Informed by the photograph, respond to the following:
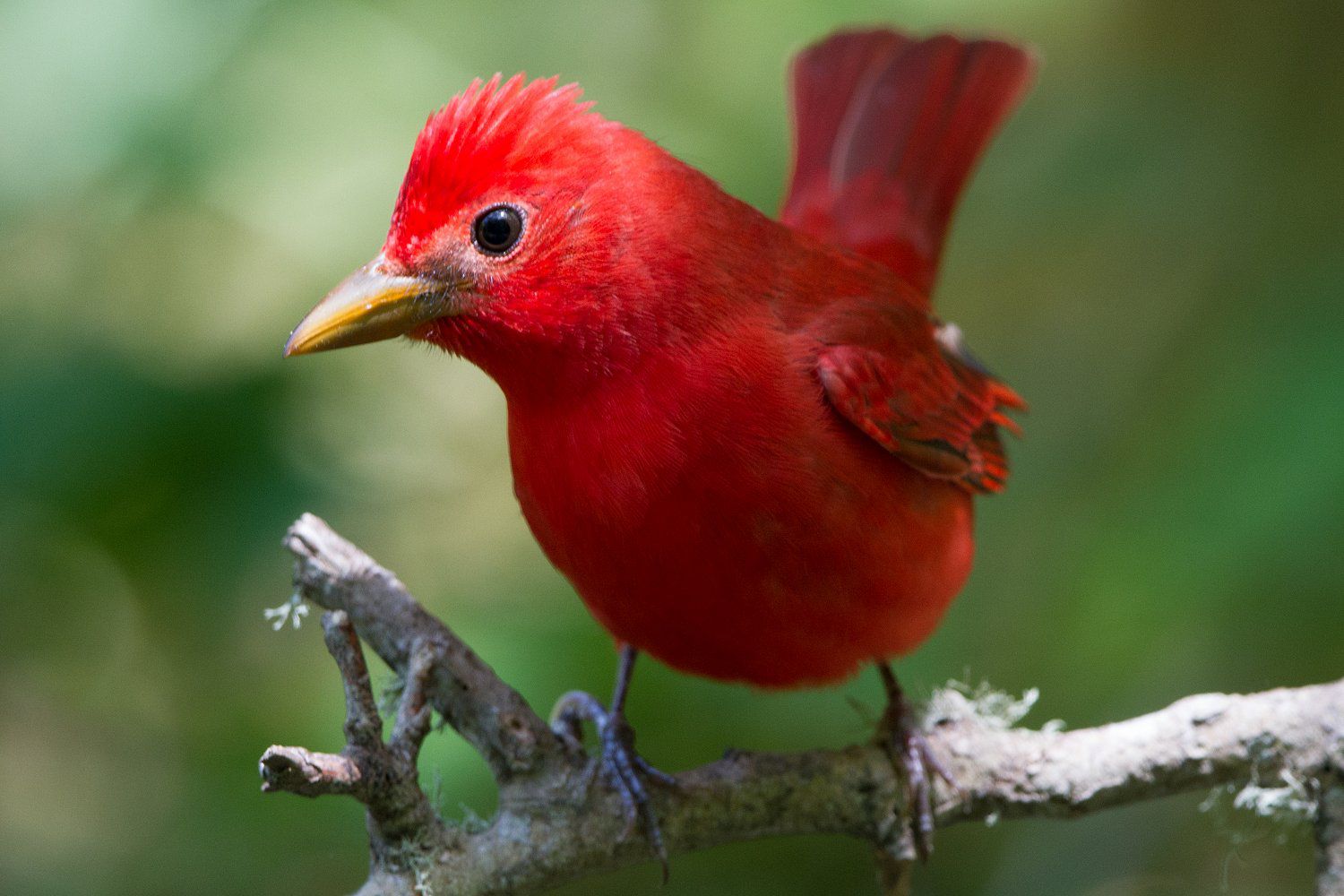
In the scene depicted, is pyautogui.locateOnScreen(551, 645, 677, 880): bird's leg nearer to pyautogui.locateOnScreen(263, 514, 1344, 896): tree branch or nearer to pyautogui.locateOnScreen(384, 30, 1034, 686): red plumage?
pyautogui.locateOnScreen(263, 514, 1344, 896): tree branch

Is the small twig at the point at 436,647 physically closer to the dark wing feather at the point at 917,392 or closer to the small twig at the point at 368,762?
the small twig at the point at 368,762

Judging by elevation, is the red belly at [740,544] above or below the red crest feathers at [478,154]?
below

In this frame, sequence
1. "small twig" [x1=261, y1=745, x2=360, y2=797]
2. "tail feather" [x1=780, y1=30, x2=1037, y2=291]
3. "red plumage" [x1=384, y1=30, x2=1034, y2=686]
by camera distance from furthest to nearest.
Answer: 1. "tail feather" [x1=780, y1=30, x2=1037, y2=291]
2. "red plumage" [x1=384, y1=30, x2=1034, y2=686]
3. "small twig" [x1=261, y1=745, x2=360, y2=797]

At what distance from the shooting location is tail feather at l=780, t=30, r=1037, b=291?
397 cm

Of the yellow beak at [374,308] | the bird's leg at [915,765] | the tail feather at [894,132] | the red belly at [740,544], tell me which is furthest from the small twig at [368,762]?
the tail feather at [894,132]

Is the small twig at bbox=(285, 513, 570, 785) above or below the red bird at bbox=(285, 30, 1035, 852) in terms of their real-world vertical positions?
below

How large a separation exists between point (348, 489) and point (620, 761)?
3.53 ft

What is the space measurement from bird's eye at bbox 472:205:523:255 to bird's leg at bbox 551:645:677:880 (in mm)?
1001

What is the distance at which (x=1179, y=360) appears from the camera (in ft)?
15.4

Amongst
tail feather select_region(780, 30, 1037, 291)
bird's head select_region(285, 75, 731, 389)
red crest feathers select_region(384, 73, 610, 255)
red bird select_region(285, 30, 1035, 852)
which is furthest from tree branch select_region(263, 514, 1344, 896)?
tail feather select_region(780, 30, 1037, 291)

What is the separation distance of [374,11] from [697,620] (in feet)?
7.28

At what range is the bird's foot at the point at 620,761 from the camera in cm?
289

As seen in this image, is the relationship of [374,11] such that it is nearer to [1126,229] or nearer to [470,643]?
[470,643]

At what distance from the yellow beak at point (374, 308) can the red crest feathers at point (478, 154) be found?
0.07 meters
